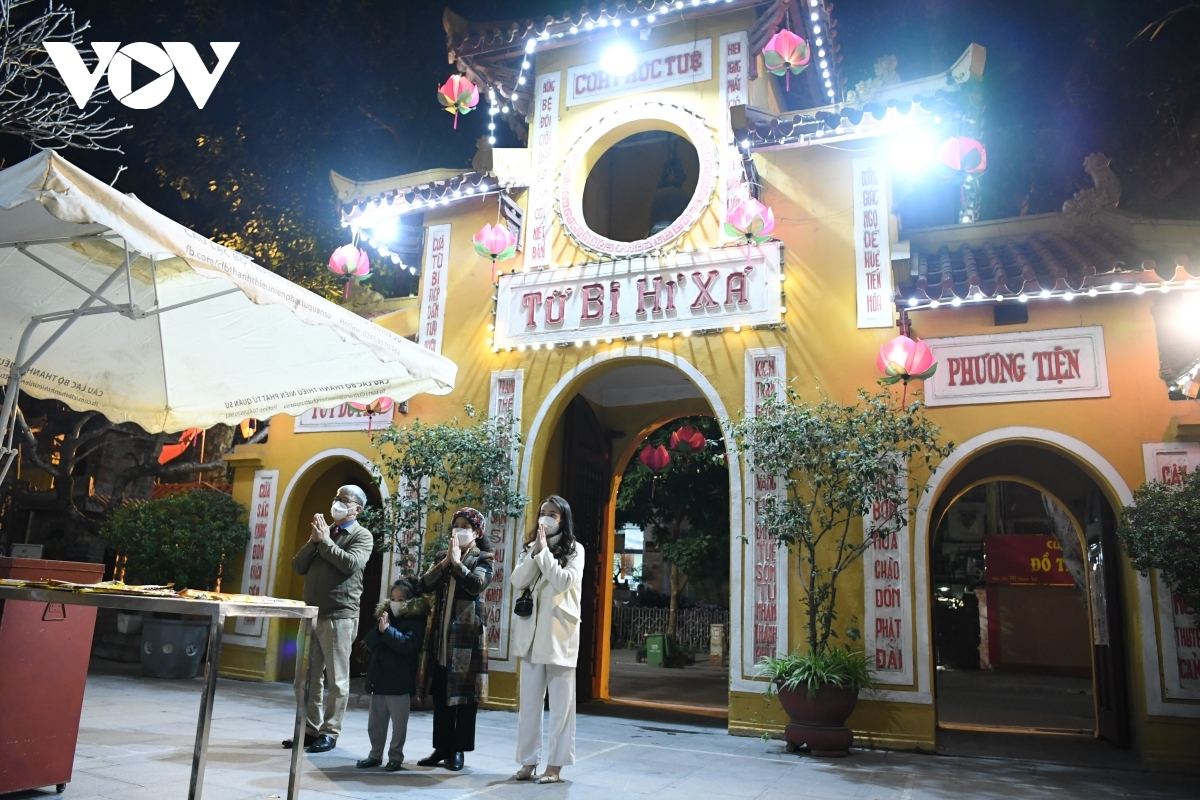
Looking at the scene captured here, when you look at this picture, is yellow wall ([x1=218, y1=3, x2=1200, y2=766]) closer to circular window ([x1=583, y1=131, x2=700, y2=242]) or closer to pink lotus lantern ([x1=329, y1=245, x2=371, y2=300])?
pink lotus lantern ([x1=329, y1=245, x2=371, y2=300])

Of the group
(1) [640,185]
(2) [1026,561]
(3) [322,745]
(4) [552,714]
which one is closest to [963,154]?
(1) [640,185]

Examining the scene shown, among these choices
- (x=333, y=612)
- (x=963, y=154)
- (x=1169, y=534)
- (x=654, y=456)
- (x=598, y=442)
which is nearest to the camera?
(x=333, y=612)

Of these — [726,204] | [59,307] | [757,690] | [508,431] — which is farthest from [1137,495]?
[59,307]

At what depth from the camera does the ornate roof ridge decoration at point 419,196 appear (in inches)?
421

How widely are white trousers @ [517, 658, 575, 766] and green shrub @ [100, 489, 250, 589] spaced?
6.69 meters

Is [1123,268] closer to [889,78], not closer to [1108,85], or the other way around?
[889,78]

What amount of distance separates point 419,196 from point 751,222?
15.0ft

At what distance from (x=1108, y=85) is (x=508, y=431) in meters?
10.1

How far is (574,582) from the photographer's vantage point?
18.7 feet

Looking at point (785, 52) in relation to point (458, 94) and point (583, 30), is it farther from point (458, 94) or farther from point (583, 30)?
point (458, 94)

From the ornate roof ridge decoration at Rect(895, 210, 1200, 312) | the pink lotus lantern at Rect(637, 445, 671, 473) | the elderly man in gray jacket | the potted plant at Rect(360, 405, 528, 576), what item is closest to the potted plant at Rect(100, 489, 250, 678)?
the potted plant at Rect(360, 405, 528, 576)

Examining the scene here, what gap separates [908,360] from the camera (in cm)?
784

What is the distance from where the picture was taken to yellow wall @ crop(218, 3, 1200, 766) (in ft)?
25.9

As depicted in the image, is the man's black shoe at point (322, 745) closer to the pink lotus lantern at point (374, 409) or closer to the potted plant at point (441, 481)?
the potted plant at point (441, 481)
